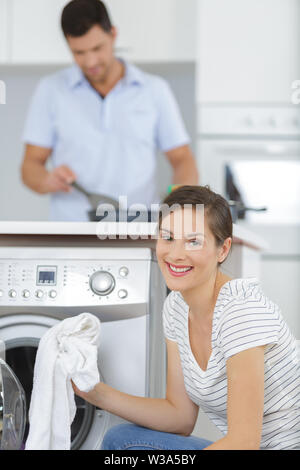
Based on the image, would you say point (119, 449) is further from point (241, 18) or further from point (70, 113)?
point (241, 18)

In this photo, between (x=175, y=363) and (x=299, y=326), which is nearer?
(x=175, y=363)

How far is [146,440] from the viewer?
1169 millimetres

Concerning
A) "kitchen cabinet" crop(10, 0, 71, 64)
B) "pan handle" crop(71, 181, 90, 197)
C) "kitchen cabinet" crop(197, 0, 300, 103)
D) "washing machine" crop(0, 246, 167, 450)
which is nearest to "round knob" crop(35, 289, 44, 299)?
"washing machine" crop(0, 246, 167, 450)

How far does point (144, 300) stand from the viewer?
138 cm

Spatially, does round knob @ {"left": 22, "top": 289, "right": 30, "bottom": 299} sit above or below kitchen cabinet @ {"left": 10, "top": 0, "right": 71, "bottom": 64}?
below

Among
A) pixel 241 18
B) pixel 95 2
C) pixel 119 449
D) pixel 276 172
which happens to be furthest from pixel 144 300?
pixel 241 18

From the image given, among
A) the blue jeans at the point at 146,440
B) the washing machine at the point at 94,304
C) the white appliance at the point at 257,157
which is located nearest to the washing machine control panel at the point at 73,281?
the washing machine at the point at 94,304

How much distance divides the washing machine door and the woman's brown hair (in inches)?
20.6

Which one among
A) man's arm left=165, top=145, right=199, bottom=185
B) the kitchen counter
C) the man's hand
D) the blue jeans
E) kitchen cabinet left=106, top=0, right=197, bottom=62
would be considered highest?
kitchen cabinet left=106, top=0, right=197, bottom=62

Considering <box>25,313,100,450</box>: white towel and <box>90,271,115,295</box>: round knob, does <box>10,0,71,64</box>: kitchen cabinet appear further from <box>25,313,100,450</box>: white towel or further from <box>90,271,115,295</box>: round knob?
<box>25,313,100,450</box>: white towel

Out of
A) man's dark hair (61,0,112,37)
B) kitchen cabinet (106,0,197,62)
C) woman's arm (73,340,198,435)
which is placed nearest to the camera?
woman's arm (73,340,198,435)

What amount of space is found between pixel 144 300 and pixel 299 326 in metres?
1.40

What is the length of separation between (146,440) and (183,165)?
1.64 meters

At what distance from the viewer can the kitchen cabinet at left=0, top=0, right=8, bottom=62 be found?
2.91m
